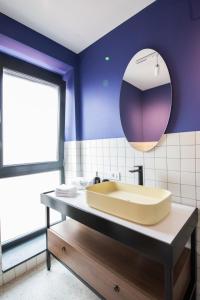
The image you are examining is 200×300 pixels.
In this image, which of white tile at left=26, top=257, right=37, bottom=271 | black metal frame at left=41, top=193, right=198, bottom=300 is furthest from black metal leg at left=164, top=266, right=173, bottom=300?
white tile at left=26, top=257, right=37, bottom=271

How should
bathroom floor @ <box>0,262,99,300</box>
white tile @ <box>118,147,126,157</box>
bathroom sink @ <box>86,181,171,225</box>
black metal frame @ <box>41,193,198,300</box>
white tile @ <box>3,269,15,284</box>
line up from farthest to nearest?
white tile @ <box>118,147,126,157</box> → white tile @ <box>3,269,15,284</box> → bathroom floor @ <box>0,262,99,300</box> → bathroom sink @ <box>86,181,171,225</box> → black metal frame @ <box>41,193,198,300</box>

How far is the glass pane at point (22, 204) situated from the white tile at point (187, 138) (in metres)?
1.69

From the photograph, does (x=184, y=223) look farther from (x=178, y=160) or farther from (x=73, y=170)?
(x=73, y=170)

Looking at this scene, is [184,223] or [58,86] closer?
[184,223]

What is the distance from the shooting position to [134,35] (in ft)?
5.37

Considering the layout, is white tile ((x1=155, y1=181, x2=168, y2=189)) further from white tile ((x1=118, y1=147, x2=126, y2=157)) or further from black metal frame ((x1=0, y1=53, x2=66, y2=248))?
black metal frame ((x1=0, y1=53, x2=66, y2=248))

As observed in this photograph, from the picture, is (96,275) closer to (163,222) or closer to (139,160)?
(163,222)

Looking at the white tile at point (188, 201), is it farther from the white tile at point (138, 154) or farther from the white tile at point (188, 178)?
the white tile at point (138, 154)

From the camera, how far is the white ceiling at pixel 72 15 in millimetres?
1493

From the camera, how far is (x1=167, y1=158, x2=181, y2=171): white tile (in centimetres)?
137

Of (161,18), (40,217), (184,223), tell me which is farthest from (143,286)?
(161,18)

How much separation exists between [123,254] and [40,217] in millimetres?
1347

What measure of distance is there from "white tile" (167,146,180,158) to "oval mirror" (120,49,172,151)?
0.41ft

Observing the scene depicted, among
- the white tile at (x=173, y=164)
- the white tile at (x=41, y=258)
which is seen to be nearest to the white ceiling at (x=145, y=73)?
the white tile at (x=173, y=164)
